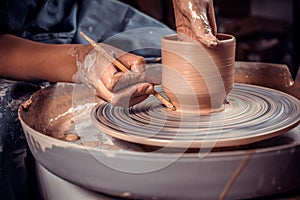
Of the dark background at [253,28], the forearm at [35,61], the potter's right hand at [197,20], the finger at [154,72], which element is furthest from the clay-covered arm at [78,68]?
the dark background at [253,28]

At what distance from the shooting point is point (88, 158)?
794 mm

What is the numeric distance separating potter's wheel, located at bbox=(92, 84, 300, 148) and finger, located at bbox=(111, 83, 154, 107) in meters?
0.04

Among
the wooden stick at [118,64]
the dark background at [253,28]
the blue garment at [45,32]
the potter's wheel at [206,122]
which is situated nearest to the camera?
the potter's wheel at [206,122]

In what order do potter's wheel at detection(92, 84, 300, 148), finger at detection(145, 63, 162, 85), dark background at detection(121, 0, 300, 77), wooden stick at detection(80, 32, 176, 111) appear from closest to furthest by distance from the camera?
potter's wheel at detection(92, 84, 300, 148) → wooden stick at detection(80, 32, 176, 111) → finger at detection(145, 63, 162, 85) → dark background at detection(121, 0, 300, 77)

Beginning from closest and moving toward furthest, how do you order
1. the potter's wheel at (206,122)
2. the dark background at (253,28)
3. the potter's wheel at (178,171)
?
1. the potter's wheel at (178,171)
2. the potter's wheel at (206,122)
3. the dark background at (253,28)

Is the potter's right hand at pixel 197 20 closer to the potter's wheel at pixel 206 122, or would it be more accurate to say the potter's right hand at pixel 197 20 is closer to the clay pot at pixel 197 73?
the clay pot at pixel 197 73

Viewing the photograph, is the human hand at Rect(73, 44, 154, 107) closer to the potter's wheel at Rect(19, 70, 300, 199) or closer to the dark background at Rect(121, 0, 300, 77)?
the potter's wheel at Rect(19, 70, 300, 199)

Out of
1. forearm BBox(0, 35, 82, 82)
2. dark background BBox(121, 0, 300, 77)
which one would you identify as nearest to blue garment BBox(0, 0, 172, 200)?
forearm BBox(0, 35, 82, 82)

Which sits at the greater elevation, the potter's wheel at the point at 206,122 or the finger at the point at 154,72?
the potter's wheel at the point at 206,122

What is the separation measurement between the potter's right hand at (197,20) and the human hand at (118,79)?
0.48 ft

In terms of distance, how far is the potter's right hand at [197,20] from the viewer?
0.97 meters

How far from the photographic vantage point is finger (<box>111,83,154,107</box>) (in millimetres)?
958

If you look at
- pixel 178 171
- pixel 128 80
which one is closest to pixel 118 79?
pixel 128 80

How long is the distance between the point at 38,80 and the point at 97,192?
1.85ft
